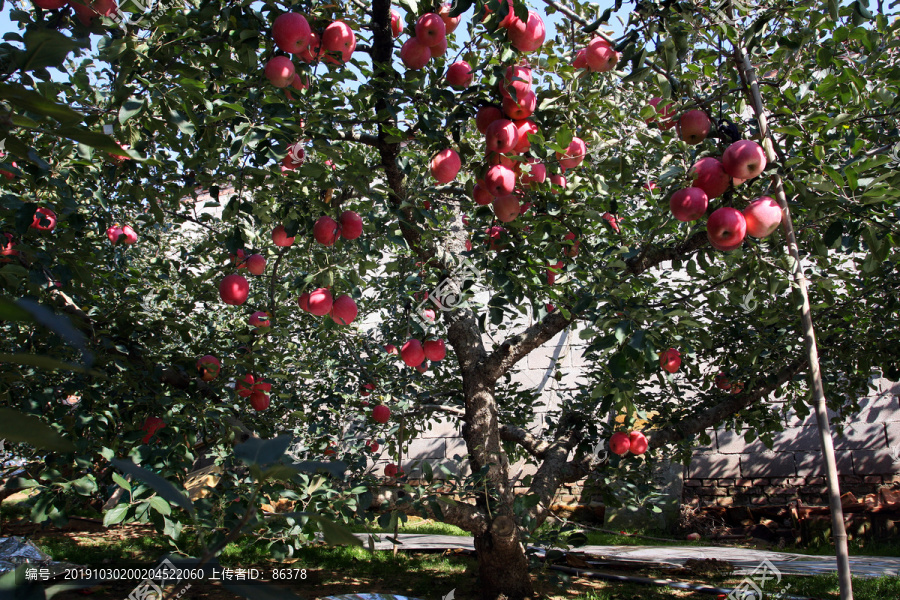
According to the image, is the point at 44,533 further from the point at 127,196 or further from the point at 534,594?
the point at 534,594

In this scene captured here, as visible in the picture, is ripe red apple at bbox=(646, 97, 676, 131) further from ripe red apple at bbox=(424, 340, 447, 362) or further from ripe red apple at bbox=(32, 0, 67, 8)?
ripe red apple at bbox=(32, 0, 67, 8)

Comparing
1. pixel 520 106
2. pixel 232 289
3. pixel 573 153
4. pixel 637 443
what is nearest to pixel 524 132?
pixel 520 106

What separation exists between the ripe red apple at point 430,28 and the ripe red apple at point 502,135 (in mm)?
340

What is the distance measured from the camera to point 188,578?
1.79ft

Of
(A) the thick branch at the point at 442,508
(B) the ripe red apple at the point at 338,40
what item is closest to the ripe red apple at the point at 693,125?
(B) the ripe red apple at the point at 338,40

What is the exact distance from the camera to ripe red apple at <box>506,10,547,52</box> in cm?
182

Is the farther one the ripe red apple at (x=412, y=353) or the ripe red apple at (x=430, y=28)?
the ripe red apple at (x=412, y=353)

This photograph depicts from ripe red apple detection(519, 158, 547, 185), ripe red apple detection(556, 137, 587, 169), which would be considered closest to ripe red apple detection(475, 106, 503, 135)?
ripe red apple detection(519, 158, 547, 185)

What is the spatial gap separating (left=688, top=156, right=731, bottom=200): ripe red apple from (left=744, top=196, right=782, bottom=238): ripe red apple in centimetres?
11

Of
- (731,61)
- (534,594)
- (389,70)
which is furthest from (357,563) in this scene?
(731,61)

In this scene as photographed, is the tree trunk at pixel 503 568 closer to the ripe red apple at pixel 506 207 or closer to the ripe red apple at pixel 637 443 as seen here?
the ripe red apple at pixel 637 443

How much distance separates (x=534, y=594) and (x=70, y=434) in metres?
2.41

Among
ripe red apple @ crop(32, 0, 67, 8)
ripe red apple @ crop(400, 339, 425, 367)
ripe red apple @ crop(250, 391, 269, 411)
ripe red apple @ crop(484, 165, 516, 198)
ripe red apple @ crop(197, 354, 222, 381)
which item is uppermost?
ripe red apple @ crop(32, 0, 67, 8)

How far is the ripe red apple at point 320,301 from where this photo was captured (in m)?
2.27
